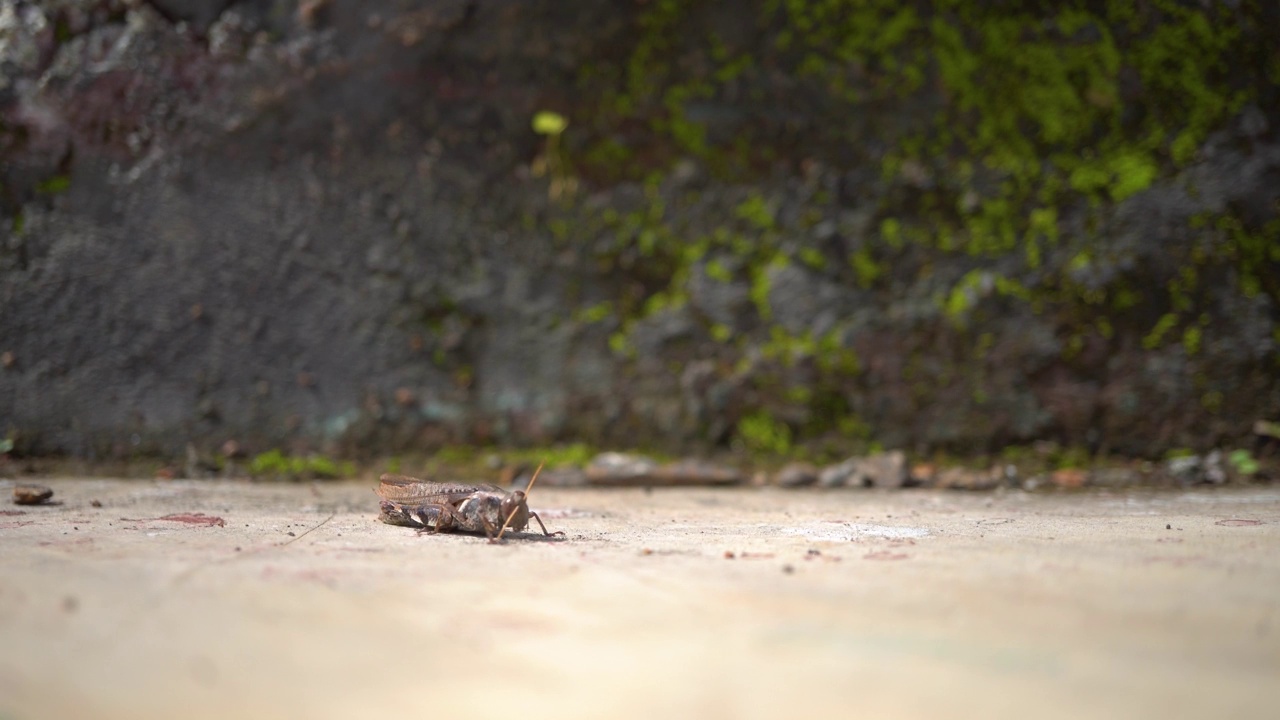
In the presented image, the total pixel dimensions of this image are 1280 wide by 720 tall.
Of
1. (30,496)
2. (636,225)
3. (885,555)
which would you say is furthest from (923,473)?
(30,496)

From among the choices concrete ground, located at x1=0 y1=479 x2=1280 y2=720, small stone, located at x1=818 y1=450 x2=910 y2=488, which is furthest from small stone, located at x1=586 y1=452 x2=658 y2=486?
concrete ground, located at x1=0 y1=479 x2=1280 y2=720

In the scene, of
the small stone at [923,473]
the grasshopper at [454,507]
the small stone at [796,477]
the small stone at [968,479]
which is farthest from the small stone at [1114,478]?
the grasshopper at [454,507]

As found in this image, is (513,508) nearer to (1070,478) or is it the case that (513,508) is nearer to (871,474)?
(871,474)

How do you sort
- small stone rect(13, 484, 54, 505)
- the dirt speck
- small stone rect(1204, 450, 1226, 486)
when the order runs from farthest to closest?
small stone rect(1204, 450, 1226, 486) → small stone rect(13, 484, 54, 505) → the dirt speck

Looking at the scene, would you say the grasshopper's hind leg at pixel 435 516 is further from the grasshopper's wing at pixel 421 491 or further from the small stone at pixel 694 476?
the small stone at pixel 694 476

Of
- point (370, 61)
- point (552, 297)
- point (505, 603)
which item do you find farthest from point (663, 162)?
point (505, 603)

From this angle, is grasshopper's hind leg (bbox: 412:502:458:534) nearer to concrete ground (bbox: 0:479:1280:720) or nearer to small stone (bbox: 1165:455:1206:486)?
concrete ground (bbox: 0:479:1280:720)
